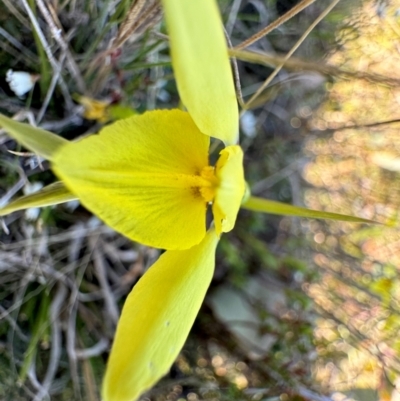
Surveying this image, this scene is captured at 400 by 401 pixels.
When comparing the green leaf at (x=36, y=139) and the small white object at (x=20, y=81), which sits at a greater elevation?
Answer: the green leaf at (x=36, y=139)

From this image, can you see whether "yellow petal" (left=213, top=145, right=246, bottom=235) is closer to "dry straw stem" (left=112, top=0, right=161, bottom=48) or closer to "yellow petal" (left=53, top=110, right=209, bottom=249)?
"yellow petal" (left=53, top=110, right=209, bottom=249)

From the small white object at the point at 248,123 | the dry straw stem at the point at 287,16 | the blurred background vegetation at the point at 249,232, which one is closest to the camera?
the dry straw stem at the point at 287,16

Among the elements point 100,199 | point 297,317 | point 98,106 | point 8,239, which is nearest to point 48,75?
point 98,106

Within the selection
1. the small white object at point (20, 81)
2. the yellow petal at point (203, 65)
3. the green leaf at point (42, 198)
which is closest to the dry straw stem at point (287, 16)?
the yellow petal at point (203, 65)

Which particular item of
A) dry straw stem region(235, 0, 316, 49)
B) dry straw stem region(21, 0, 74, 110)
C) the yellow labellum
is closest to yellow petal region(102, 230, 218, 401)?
the yellow labellum

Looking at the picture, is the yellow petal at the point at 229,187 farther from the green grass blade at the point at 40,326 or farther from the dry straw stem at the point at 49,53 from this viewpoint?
the green grass blade at the point at 40,326

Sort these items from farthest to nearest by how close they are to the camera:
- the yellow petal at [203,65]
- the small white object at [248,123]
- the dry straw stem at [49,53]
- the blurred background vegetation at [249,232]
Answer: the small white object at [248,123], the blurred background vegetation at [249,232], the dry straw stem at [49,53], the yellow petal at [203,65]

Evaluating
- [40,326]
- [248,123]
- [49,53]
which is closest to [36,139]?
[49,53]

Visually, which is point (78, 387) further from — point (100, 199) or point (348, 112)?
point (348, 112)
